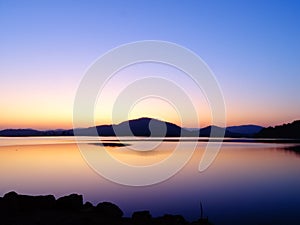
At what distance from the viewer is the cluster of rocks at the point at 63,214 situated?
45.2 ft

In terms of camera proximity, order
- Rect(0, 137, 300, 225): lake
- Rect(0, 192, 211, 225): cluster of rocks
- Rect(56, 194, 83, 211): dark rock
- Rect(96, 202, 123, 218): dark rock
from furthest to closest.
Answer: Rect(0, 137, 300, 225): lake < Rect(56, 194, 83, 211): dark rock < Rect(96, 202, 123, 218): dark rock < Rect(0, 192, 211, 225): cluster of rocks

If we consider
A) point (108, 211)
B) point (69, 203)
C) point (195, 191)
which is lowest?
point (195, 191)

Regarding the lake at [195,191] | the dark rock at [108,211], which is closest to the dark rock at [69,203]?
the dark rock at [108,211]

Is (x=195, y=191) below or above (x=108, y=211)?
below

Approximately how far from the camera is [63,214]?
1535 centimetres

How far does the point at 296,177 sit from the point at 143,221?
2640 cm

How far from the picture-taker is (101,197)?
26312mm

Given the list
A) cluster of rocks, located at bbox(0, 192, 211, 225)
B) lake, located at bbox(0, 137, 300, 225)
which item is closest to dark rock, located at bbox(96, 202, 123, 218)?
cluster of rocks, located at bbox(0, 192, 211, 225)

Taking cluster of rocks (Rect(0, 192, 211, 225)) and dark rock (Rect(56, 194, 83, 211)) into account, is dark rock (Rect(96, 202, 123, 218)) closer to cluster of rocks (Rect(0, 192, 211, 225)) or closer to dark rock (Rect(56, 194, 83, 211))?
cluster of rocks (Rect(0, 192, 211, 225))

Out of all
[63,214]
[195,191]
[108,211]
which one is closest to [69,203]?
[63,214]

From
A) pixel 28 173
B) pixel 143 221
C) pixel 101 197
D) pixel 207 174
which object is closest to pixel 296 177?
pixel 207 174

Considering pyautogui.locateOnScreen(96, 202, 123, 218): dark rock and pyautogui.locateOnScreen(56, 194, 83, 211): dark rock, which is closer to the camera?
pyautogui.locateOnScreen(96, 202, 123, 218): dark rock

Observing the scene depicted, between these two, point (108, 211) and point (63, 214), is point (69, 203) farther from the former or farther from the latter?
point (108, 211)

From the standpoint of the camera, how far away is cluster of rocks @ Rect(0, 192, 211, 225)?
13.8 meters
